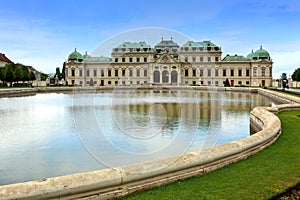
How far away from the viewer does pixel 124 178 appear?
616 cm

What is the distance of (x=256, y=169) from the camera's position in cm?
765

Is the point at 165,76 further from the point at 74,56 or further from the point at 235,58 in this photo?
the point at 74,56

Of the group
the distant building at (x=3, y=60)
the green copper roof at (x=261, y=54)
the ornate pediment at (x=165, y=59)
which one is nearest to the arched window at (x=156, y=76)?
the ornate pediment at (x=165, y=59)

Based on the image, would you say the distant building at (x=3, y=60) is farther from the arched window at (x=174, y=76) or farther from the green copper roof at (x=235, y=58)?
the green copper roof at (x=235, y=58)

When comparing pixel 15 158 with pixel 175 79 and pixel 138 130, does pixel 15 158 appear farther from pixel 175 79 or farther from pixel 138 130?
pixel 175 79

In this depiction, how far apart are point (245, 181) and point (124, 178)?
2585mm

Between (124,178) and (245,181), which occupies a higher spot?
(124,178)

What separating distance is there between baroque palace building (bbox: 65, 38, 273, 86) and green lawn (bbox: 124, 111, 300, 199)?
83.8 m

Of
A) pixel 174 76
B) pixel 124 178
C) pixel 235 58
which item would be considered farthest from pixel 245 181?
pixel 235 58

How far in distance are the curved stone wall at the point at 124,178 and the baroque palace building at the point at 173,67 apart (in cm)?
8432

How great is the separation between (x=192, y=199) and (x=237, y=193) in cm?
94

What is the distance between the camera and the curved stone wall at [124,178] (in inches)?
213

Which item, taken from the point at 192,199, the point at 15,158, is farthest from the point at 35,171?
the point at 192,199

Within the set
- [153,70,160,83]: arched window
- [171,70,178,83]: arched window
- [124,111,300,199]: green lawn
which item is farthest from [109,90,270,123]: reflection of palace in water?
[153,70,160,83]: arched window
